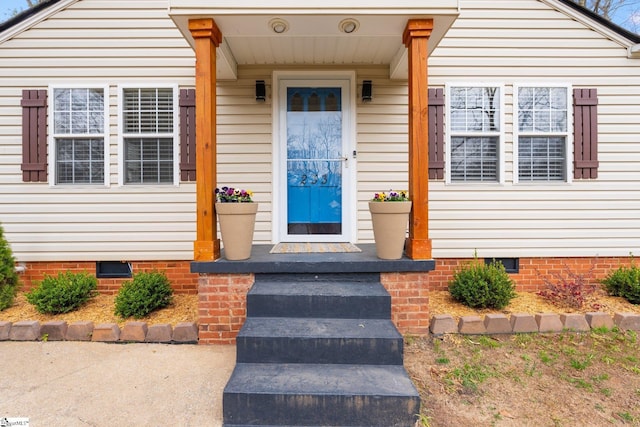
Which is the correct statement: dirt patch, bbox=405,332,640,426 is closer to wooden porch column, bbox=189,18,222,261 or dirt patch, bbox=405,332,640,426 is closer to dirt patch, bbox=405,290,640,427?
dirt patch, bbox=405,290,640,427

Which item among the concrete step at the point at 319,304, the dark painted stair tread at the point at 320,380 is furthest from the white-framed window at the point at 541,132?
the dark painted stair tread at the point at 320,380

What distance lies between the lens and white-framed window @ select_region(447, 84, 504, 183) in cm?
443

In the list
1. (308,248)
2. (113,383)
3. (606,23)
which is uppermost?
(606,23)

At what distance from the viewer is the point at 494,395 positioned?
2.37 meters

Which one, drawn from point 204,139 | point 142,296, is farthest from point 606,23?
point 142,296

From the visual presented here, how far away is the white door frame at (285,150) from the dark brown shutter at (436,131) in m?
0.96

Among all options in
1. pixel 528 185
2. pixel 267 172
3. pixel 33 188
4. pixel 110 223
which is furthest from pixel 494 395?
pixel 33 188

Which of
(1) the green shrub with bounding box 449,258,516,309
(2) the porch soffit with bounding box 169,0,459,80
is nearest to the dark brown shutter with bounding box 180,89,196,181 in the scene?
(2) the porch soffit with bounding box 169,0,459,80

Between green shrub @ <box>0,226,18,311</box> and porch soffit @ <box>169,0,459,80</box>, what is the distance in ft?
9.77

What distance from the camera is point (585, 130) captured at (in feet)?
14.3

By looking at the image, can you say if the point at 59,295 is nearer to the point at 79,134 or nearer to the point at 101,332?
the point at 101,332

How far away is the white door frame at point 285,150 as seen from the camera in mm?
4418

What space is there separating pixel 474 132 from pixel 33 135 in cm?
541

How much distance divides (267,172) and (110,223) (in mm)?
2036
